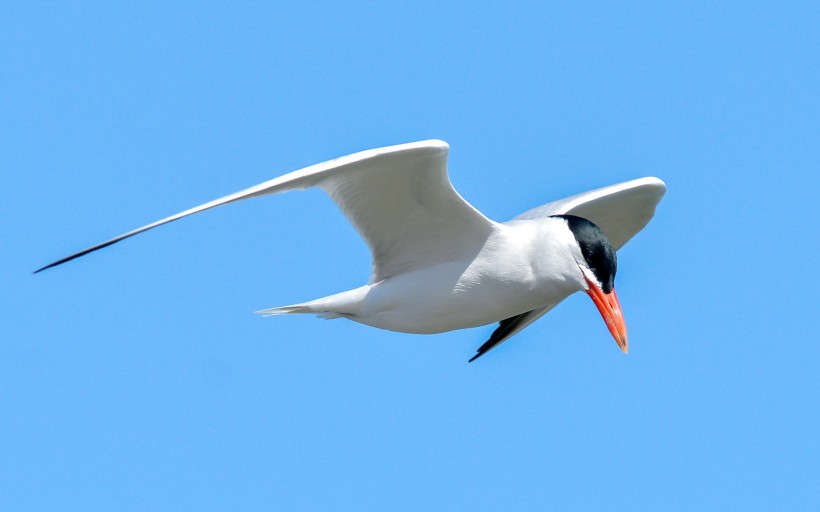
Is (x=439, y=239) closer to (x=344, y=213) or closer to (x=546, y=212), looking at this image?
(x=344, y=213)

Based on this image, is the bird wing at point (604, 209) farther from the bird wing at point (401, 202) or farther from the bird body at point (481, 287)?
the bird wing at point (401, 202)

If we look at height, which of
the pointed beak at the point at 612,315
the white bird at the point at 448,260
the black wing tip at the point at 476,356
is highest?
the white bird at the point at 448,260

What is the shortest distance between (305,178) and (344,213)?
1179 millimetres

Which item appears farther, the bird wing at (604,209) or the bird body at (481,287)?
the bird wing at (604,209)

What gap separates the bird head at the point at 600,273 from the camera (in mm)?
9609

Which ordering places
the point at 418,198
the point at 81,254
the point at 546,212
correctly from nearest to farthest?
the point at 81,254 < the point at 418,198 < the point at 546,212

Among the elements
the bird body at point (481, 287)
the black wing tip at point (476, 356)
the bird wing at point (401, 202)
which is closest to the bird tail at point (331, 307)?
the bird body at point (481, 287)

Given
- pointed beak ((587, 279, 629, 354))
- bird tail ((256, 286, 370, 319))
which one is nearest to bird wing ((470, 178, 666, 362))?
pointed beak ((587, 279, 629, 354))

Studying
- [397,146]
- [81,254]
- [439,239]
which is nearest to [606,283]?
[439,239]

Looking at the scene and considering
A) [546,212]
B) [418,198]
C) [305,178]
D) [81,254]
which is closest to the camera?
[81,254]

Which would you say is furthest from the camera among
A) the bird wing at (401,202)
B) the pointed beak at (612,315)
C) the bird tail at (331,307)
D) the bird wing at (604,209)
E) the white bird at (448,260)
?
the bird wing at (604,209)

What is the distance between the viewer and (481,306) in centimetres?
981

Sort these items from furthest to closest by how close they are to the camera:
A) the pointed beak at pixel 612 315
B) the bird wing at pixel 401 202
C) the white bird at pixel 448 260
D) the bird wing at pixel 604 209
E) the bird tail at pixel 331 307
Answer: the bird wing at pixel 604 209 < the bird tail at pixel 331 307 < the pointed beak at pixel 612 315 < the white bird at pixel 448 260 < the bird wing at pixel 401 202

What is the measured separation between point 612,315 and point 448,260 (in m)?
1.26
